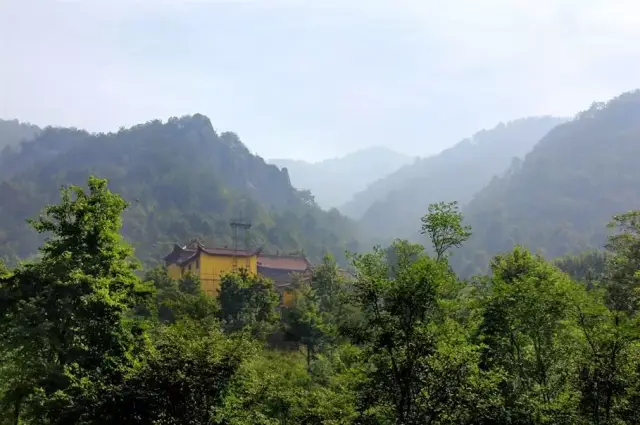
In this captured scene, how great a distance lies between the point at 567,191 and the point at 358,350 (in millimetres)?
94769

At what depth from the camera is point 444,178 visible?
152625 mm

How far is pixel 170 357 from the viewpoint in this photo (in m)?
9.76

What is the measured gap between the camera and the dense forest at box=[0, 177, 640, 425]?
891 cm

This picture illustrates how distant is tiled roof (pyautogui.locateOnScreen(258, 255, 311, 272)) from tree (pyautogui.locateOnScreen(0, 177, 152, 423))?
38.0m

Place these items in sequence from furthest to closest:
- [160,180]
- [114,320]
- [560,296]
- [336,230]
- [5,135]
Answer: [5,135] → [336,230] → [160,180] → [114,320] → [560,296]

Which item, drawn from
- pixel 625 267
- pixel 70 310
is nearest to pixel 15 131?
pixel 70 310

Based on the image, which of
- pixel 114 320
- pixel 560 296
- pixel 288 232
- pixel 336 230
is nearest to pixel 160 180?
pixel 288 232

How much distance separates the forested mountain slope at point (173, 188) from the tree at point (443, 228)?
185 feet

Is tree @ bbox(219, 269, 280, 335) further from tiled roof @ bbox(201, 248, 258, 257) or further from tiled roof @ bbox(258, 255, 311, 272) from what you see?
tiled roof @ bbox(258, 255, 311, 272)

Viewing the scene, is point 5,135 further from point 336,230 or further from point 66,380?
point 66,380

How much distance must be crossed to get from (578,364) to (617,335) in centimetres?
90

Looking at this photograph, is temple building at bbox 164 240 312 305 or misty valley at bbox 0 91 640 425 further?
temple building at bbox 164 240 312 305

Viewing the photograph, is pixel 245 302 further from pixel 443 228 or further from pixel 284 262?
pixel 284 262

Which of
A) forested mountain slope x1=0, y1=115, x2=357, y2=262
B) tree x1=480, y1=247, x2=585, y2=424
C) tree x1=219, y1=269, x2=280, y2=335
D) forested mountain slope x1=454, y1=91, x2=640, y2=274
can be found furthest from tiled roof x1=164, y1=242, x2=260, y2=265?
forested mountain slope x1=454, y1=91, x2=640, y2=274
